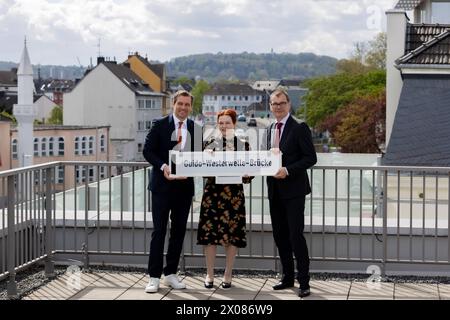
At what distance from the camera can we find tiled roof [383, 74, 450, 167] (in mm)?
21094

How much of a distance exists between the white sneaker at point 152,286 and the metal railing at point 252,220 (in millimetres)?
1004

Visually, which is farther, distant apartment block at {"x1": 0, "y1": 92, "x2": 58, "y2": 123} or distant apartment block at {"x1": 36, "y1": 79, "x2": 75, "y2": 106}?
distant apartment block at {"x1": 36, "y1": 79, "x2": 75, "y2": 106}

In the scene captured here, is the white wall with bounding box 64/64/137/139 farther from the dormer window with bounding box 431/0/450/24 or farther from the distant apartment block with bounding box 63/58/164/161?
the dormer window with bounding box 431/0/450/24

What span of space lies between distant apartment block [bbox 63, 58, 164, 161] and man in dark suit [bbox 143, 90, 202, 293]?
9765 centimetres

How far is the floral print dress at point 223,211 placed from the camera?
25.8ft

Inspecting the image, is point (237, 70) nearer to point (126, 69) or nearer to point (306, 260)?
point (126, 69)

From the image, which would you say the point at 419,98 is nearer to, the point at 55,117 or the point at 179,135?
the point at 179,135

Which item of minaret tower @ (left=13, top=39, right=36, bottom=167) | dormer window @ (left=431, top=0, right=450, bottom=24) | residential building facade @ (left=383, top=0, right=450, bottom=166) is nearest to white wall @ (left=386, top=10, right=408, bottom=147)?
residential building facade @ (left=383, top=0, right=450, bottom=166)

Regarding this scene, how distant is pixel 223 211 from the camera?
25.8 feet

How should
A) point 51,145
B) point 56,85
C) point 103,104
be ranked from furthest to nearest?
point 56,85 < point 103,104 < point 51,145

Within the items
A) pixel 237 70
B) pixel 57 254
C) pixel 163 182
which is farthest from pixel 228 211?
pixel 237 70

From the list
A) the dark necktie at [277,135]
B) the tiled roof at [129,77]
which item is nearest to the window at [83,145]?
the tiled roof at [129,77]

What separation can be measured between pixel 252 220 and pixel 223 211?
1323 millimetres

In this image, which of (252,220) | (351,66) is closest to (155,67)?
(351,66)
